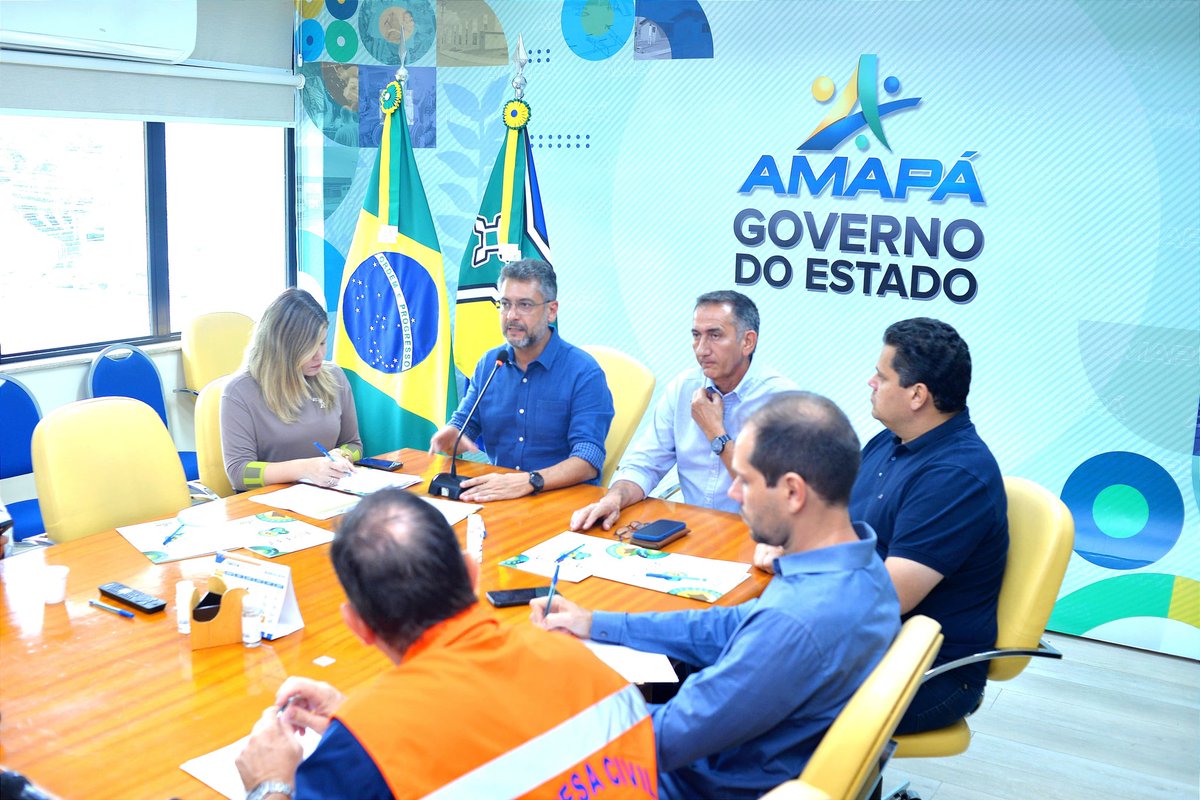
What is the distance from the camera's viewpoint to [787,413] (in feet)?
6.23

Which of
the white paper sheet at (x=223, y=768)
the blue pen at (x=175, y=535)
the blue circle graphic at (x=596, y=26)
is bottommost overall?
the white paper sheet at (x=223, y=768)

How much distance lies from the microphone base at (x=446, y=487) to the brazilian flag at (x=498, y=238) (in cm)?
171

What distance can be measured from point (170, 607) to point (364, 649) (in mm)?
500

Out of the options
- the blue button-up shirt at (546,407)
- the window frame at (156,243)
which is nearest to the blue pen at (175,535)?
the blue button-up shirt at (546,407)

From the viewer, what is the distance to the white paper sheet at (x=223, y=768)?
1.64 meters

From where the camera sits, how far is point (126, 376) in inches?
195

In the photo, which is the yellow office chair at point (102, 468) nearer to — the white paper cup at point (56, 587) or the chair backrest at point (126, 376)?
the white paper cup at point (56, 587)

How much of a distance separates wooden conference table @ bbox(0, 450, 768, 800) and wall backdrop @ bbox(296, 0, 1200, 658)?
1.94m

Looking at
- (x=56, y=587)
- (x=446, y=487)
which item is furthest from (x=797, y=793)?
(x=446, y=487)

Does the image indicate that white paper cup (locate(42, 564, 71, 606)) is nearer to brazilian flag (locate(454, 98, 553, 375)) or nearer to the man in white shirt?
the man in white shirt

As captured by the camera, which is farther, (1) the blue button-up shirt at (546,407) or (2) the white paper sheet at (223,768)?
(1) the blue button-up shirt at (546,407)

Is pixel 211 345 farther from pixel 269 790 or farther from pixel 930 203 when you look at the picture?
pixel 269 790

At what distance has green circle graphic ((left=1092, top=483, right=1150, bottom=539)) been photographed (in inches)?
163

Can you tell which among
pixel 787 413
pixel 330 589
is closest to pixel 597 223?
pixel 330 589
